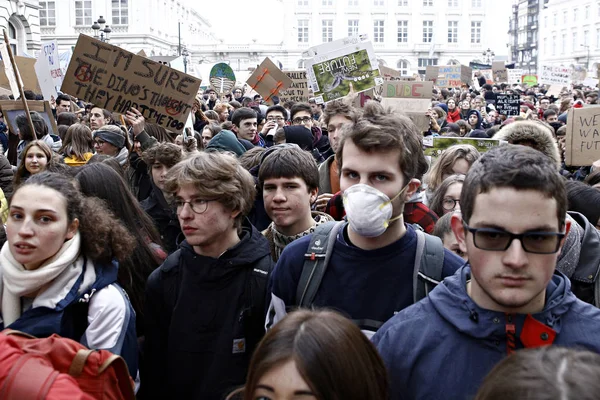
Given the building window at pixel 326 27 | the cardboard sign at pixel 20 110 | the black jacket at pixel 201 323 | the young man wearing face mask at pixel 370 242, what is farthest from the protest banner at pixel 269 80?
the building window at pixel 326 27

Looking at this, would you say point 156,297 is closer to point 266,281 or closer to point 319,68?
point 266,281

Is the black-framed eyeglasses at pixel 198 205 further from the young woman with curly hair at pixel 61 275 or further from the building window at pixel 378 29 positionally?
the building window at pixel 378 29

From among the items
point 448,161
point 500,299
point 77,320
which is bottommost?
point 77,320

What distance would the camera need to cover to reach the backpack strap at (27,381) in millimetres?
1458

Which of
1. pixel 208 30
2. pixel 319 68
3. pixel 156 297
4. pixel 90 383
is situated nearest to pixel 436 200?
pixel 156 297

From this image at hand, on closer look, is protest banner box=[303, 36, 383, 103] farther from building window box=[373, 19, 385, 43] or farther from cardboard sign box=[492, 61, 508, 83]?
building window box=[373, 19, 385, 43]

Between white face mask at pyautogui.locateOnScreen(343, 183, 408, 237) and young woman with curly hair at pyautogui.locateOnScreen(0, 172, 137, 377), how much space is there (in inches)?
36.8

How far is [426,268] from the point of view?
2213mm

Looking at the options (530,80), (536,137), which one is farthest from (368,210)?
(530,80)

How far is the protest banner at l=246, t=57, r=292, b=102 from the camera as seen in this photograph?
1146 cm

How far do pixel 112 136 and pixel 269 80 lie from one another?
19.4 feet

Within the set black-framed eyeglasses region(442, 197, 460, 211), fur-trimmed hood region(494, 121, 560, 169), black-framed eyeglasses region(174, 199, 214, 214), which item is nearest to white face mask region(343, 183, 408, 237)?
black-framed eyeglasses region(174, 199, 214, 214)

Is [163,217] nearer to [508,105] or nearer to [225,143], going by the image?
[225,143]

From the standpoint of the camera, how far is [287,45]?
80.8 meters
